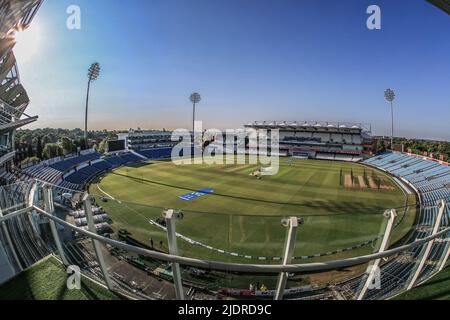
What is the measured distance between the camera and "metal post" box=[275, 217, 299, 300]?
2.99 metres

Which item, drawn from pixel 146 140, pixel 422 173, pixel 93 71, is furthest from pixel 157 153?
pixel 422 173

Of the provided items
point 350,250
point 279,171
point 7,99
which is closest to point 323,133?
point 279,171

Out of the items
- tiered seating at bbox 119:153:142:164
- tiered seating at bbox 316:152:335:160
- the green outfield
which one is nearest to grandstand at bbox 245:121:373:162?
tiered seating at bbox 316:152:335:160

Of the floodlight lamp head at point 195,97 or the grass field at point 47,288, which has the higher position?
the floodlight lamp head at point 195,97

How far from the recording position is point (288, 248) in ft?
10.0

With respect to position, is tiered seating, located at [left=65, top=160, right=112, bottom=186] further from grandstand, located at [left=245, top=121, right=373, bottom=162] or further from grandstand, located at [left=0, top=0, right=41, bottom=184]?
grandstand, located at [left=245, top=121, right=373, bottom=162]

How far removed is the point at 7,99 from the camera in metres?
27.9

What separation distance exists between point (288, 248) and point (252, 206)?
66.7 feet

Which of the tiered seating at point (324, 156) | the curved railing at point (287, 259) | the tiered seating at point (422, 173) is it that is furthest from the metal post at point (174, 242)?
the tiered seating at point (324, 156)

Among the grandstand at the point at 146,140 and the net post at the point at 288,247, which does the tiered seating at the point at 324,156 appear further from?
the net post at the point at 288,247

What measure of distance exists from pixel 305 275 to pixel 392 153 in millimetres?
60274

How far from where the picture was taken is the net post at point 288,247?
299 centimetres
